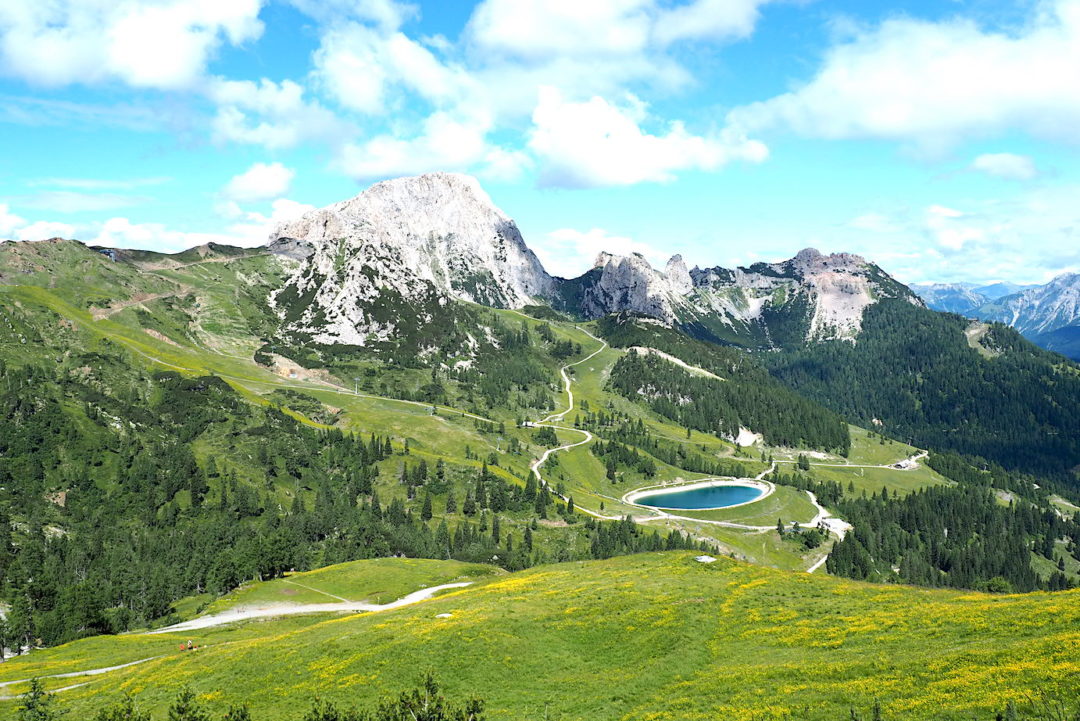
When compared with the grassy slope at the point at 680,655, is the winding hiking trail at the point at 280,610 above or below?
below

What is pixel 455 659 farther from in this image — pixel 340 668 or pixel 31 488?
pixel 31 488

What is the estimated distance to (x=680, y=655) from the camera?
51719mm

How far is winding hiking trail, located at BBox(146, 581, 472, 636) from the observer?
329 feet

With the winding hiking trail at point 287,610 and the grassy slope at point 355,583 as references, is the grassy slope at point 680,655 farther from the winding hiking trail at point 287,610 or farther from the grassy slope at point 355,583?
the grassy slope at point 355,583

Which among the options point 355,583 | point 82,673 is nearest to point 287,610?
point 355,583

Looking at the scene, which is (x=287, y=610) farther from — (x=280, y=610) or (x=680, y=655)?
(x=680, y=655)

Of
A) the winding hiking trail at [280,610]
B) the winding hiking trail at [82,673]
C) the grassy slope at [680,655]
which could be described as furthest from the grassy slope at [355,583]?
the grassy slope at [680,655]

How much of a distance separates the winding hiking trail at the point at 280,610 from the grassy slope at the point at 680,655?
25.3 meters

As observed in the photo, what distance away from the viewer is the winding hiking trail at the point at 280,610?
10031 centimetres

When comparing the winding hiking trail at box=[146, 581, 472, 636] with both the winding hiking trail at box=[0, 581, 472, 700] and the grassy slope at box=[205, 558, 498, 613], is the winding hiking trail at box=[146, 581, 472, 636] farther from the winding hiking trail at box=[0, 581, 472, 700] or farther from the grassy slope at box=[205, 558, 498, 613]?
the grassy slope at box=[205, 558, 498, 613]

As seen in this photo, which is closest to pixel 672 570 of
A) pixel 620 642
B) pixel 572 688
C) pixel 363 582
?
pixel 620 642

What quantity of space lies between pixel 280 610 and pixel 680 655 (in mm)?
78995

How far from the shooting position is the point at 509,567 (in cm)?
15325

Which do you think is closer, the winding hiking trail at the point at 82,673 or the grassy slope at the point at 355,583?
the winding hiking trail at the point at 82,673
